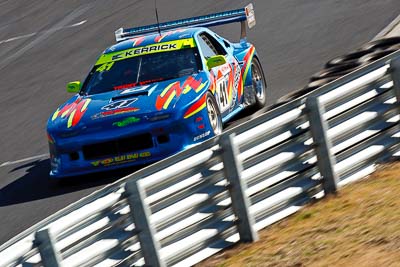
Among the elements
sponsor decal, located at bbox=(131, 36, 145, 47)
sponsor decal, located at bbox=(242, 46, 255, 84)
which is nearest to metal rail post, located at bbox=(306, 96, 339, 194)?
sponsor decal, located at bbox=(131, 36, 145, 47)

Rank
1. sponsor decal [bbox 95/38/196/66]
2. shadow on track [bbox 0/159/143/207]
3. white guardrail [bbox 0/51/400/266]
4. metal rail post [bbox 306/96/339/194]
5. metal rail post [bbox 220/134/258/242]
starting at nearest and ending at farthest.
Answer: white guardrail [bbox 0/51/400/266] → metal rail post [bbox 220/134/258/242] → metal rail post [bbox 306/96/339/194] → shadow on track [bbox 0/159/143/207] → sponsor decal [bbox 95/38/196/66]

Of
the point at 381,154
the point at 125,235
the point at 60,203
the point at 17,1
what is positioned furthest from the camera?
the point at 17,1

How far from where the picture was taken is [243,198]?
7.94 metres

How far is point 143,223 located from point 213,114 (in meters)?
4.17

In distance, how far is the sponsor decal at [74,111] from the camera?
11.1 meters

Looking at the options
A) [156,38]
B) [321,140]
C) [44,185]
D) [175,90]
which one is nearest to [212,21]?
[156,38]

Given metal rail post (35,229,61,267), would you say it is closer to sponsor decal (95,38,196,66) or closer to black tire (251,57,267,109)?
sponsor decal (95,38,196,66)

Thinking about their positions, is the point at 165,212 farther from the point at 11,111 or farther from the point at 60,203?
the point at 11,111

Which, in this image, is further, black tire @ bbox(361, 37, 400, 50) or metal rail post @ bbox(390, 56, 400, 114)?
black tire @ bbox(361, 37, 400, 50)

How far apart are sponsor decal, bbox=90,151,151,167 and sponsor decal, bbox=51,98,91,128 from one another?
1.60 ft

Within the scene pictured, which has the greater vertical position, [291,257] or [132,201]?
[132,201]

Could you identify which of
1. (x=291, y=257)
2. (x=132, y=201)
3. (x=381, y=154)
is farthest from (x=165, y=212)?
(x=381, y=154)

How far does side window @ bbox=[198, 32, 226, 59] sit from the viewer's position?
12.4 metres

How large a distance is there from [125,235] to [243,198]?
1100 mm
